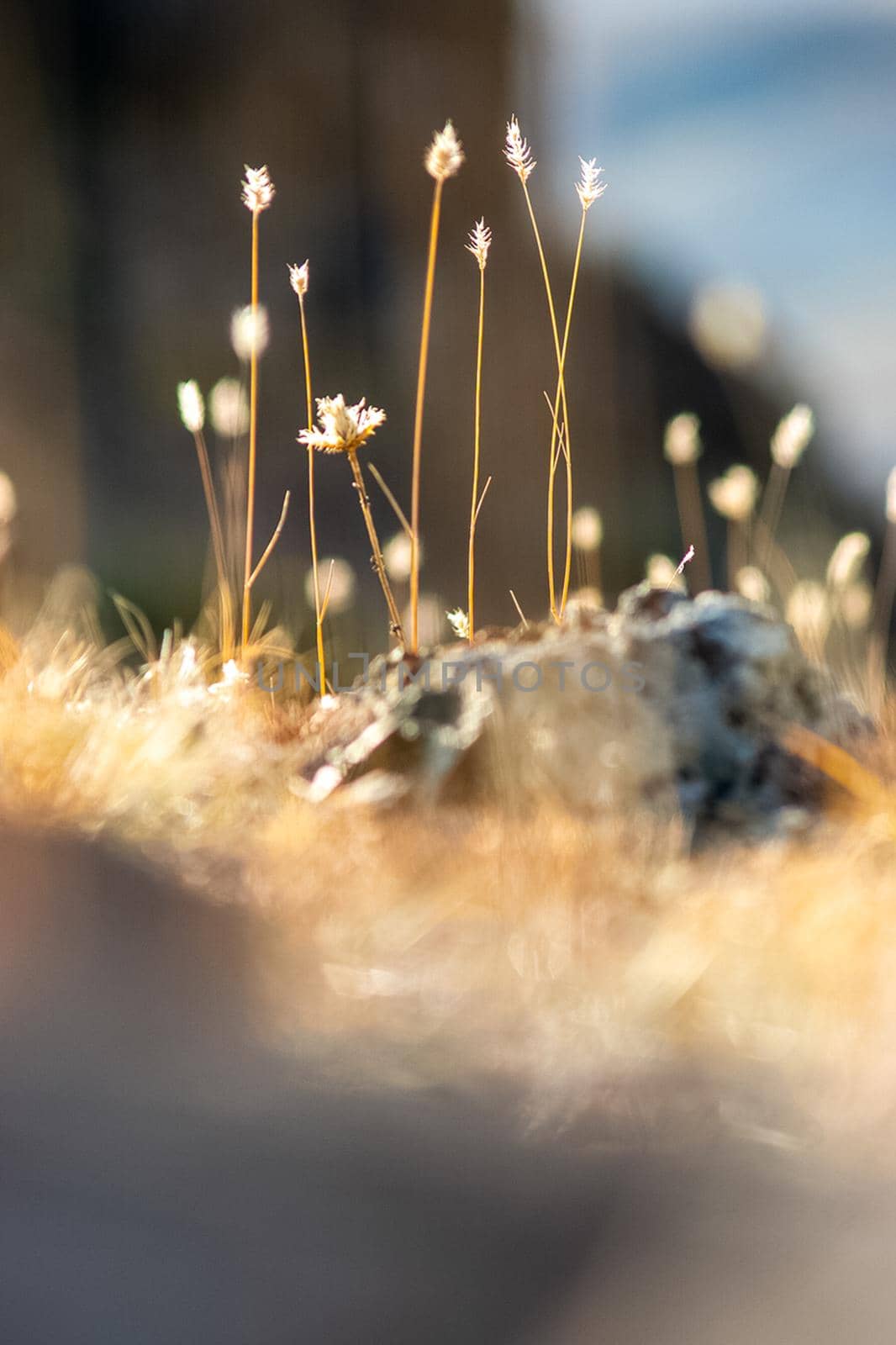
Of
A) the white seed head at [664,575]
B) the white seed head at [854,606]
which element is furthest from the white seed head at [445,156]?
the white seed head at [854,606]

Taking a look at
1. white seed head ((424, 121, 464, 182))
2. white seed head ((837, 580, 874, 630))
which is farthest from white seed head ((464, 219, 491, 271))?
white seed head ((837, 580, 874, 630))

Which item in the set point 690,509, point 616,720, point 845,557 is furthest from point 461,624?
point 690,509

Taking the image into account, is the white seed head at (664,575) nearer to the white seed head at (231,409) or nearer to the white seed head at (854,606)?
the white seed head at (854,606)

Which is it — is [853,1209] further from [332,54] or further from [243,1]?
[243,1]

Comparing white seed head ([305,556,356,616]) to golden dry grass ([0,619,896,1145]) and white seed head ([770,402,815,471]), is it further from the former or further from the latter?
white seed head ([770,402,815,471])

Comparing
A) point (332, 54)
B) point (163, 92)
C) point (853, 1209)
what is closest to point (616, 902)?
point (853, 1209)

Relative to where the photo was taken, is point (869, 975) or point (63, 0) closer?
point (869, 975)

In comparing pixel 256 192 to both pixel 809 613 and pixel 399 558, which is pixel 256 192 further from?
pixel 809 613
